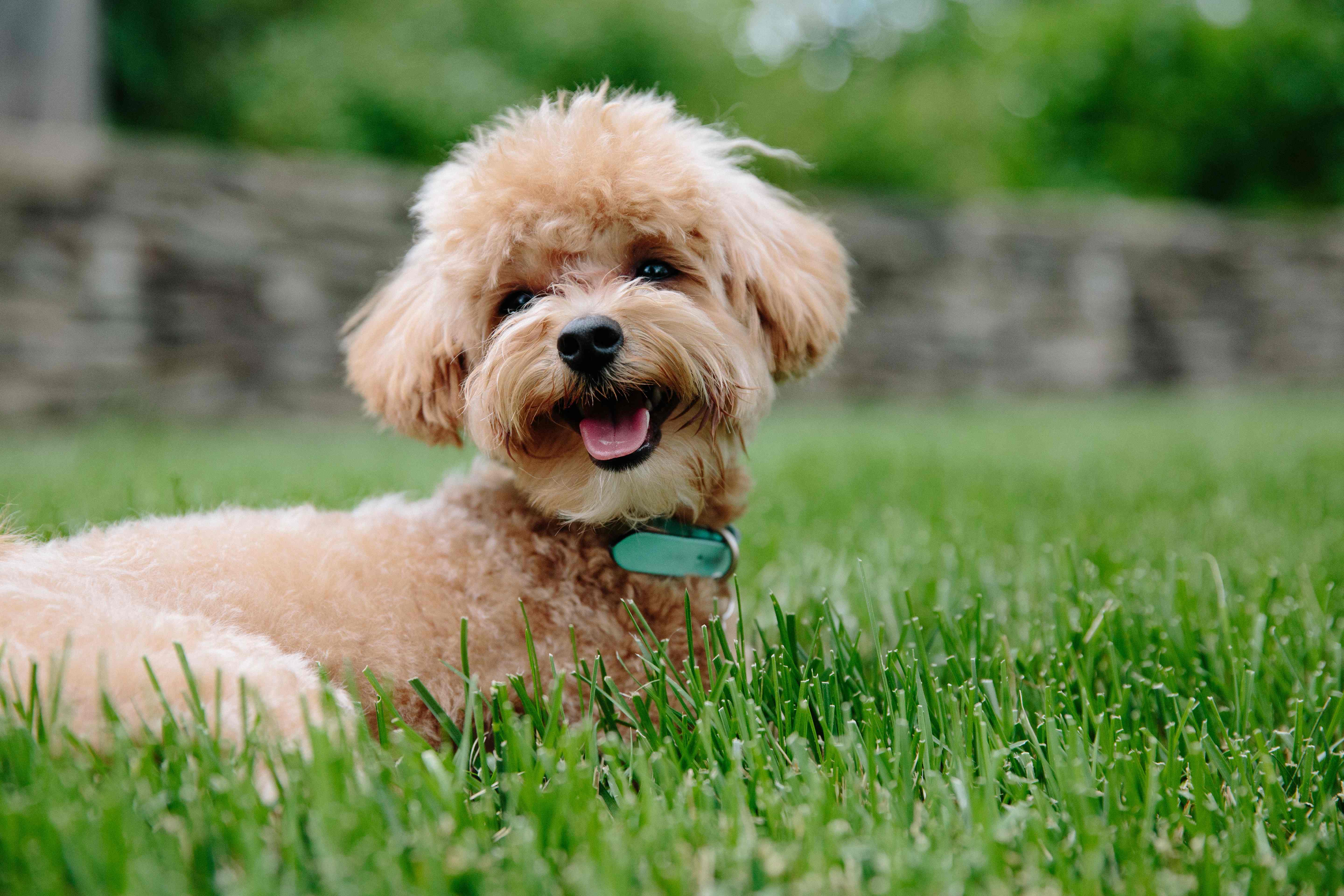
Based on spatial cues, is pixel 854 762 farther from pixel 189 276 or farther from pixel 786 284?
pixel 189 276

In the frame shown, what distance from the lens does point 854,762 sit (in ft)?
5.35

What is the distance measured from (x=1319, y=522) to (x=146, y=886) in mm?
4119

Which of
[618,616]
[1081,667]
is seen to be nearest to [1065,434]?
[1081,667]

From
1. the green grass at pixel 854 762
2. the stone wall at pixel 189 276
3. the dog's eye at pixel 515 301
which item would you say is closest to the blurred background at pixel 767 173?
the stone wall at pixel 189 276

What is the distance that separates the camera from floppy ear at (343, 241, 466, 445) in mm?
2266

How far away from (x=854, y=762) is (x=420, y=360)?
1371mm

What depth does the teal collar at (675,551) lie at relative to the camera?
2109mm

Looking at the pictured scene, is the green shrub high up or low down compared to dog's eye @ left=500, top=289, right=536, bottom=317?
up

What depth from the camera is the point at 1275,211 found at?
17.1 meters

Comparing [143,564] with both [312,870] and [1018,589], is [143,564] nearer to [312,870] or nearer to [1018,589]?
[312,870]

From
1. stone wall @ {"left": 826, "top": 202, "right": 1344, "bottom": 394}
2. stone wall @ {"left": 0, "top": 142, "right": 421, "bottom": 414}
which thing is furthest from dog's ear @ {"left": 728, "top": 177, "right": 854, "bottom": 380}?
stone wall @ {"left": 826, "top": 202, "right": 1344, "bottom": 394}

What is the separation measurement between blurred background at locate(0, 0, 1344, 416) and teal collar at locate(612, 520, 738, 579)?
136cm

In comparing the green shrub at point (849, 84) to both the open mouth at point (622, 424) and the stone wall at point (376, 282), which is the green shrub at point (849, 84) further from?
the open mouth at point (622, 424)

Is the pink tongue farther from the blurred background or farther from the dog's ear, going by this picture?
the blurred background
